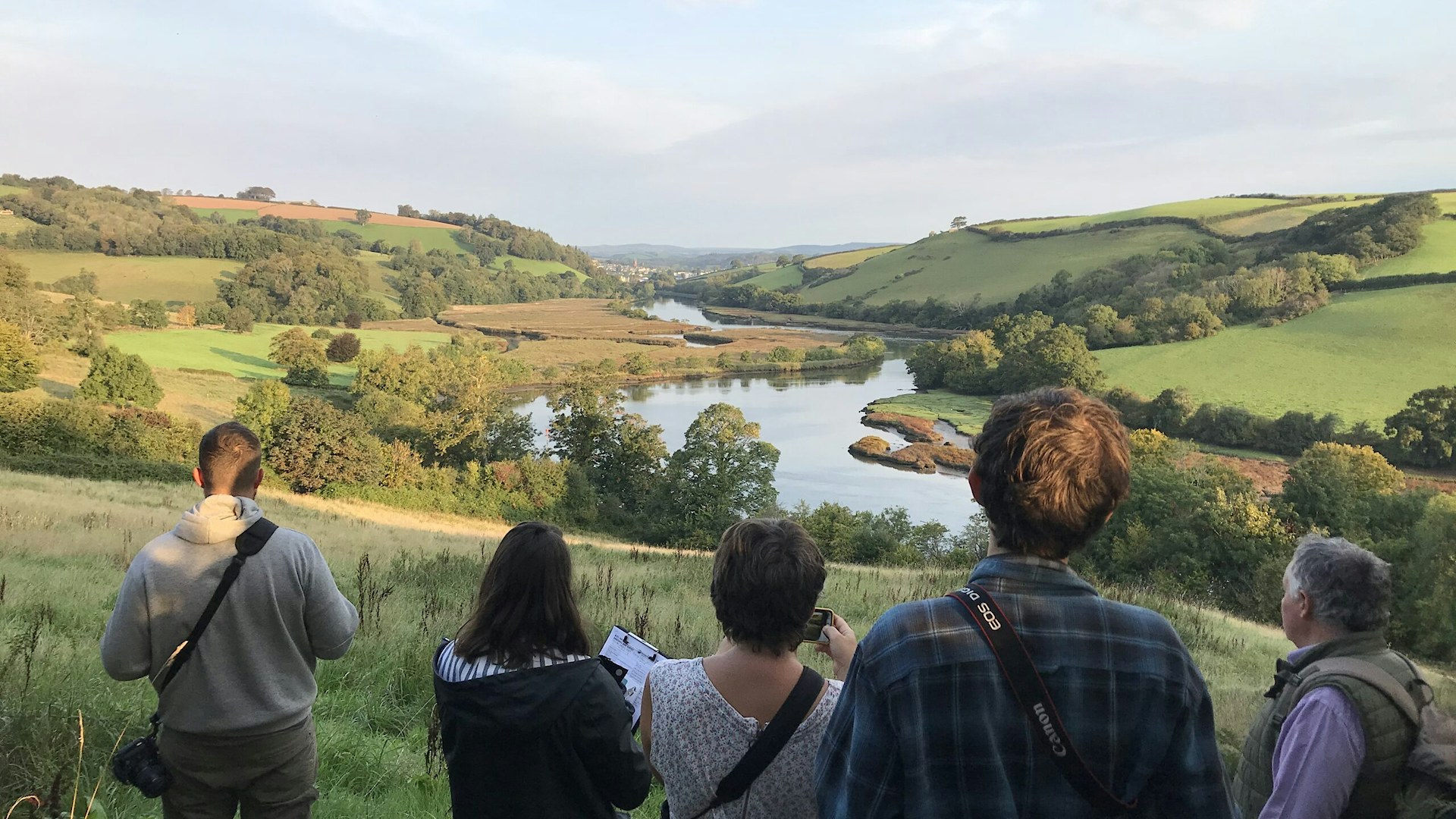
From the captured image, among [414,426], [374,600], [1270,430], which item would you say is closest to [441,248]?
[414,426]

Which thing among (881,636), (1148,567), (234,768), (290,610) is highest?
(881,636)

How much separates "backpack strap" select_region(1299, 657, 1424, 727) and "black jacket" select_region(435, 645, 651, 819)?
1793mm

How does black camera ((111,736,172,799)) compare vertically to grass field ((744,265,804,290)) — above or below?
below

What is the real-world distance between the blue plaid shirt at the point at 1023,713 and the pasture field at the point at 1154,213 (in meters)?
111

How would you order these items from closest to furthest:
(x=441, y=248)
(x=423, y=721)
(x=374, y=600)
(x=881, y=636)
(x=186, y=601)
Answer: (x=881, y=636), (x=186, y=601), (x=423, y=721), (x=374, y=600), (x=441, y=248)

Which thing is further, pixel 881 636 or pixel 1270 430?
pixel 1270 430

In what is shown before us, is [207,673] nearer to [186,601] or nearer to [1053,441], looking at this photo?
[186,601]

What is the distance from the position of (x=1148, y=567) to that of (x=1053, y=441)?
2685cm

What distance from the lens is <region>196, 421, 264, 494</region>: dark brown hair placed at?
2.35 metres

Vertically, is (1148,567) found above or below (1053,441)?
below

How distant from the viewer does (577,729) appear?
1891 millimetres

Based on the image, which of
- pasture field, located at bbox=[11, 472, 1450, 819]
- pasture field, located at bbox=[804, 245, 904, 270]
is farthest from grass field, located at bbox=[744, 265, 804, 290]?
pasture field, located at bbox=[11, 472, 1450, 819]

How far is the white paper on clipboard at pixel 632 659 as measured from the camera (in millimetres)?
2258

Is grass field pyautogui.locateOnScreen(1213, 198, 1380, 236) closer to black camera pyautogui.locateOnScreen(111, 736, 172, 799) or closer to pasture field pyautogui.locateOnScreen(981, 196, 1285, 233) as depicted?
pasture field pyautogui.locateOnScreen(981, 196, 1285, 233)
